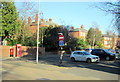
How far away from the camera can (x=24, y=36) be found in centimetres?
3588

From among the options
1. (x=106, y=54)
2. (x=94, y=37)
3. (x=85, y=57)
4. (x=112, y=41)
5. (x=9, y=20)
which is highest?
(x=9, y=20)

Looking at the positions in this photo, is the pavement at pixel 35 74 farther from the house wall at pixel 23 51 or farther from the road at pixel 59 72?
the house wall at pixel 23 51

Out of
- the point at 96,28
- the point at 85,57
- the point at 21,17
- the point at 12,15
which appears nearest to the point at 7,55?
the point at 12,15

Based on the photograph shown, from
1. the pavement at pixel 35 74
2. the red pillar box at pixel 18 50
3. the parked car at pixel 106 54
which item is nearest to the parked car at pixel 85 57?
the parked car at pixel 106 54

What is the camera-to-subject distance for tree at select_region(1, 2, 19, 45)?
96.9 feet

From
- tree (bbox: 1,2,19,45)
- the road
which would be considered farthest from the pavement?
tree (bbox: 1,2,19,45)

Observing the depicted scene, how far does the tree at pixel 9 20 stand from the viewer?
2952 centimetres

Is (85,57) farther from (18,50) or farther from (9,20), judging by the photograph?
(9,20)

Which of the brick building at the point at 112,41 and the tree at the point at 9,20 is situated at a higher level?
the tree at the point at 9,20

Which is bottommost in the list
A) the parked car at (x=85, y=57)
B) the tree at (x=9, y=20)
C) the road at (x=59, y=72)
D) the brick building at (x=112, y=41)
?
the road at (x=59, y=72)

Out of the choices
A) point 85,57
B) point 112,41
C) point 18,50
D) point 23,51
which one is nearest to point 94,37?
point 112,41

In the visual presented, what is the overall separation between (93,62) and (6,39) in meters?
19.9

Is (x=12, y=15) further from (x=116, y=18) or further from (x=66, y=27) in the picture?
(x=116, y=18)

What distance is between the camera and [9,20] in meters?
30.0
